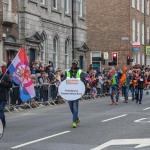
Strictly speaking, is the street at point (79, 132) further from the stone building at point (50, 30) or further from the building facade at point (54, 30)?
the building facade at point (54, 30)

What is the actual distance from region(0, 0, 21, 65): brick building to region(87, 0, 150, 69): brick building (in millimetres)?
23872

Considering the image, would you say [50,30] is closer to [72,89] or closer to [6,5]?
[6,5]

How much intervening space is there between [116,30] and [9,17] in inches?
1045

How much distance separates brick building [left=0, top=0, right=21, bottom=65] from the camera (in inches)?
1057

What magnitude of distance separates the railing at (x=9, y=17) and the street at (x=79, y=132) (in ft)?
33.0

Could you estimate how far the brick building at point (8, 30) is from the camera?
88.1 feet

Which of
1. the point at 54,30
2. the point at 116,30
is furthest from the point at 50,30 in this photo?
the point at 116,30

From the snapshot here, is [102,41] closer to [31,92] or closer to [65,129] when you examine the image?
[31,92]

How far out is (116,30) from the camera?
52.9m

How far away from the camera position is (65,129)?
13.8 meters

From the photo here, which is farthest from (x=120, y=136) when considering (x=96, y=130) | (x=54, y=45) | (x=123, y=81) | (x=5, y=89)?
(x=54, y=45)

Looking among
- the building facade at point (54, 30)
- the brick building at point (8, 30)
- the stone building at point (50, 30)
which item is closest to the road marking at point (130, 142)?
the brick building at point (8, 30)

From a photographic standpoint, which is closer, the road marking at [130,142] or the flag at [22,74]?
the road marking at [130,142]

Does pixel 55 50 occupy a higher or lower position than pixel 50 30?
lower
